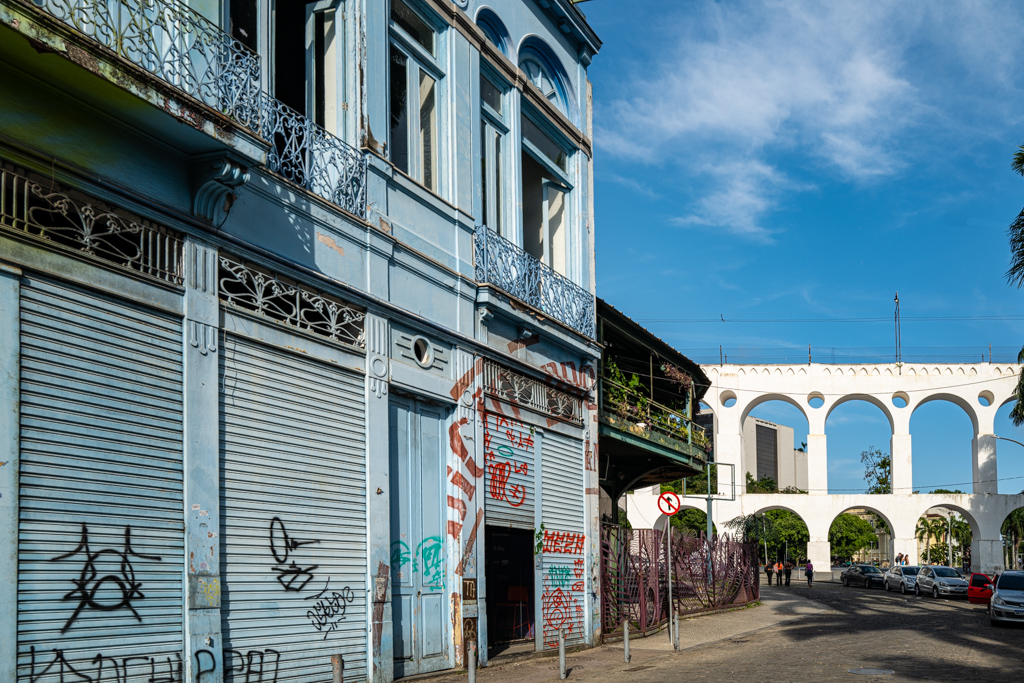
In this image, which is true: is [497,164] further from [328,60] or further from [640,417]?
[640,417]

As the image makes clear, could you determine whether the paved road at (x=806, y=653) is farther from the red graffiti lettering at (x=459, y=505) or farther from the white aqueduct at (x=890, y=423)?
the white aqueduct at (x=890, y=423)

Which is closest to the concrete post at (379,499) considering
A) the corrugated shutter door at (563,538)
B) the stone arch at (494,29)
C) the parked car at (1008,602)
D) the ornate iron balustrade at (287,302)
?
the ornate iron balustrade at (287,302)

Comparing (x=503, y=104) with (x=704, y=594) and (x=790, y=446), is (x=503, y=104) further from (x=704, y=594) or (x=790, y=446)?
(x=790, y=446)

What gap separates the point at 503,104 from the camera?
1645 cm

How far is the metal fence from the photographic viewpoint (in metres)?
20.1

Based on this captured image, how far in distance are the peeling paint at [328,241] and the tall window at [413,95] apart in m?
2.10

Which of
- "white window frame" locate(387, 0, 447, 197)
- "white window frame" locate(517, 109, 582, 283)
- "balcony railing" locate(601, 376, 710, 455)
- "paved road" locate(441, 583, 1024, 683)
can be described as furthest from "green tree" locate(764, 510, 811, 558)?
"white window frame" locate(387, 0, 447, 197)

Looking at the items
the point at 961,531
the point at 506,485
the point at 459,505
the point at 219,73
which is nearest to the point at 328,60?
the point at 219,73

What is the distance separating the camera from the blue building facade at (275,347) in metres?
7.66

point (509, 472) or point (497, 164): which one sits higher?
point (497, 164)

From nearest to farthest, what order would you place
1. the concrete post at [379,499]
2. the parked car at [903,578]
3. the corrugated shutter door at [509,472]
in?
the concrete post at [379,499] < the corrugated shutter door at [509,472] < the parked car at [903,578]

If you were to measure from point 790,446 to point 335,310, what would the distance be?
15914cm

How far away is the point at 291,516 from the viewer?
34.0 ft

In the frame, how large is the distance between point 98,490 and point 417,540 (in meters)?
5.36
